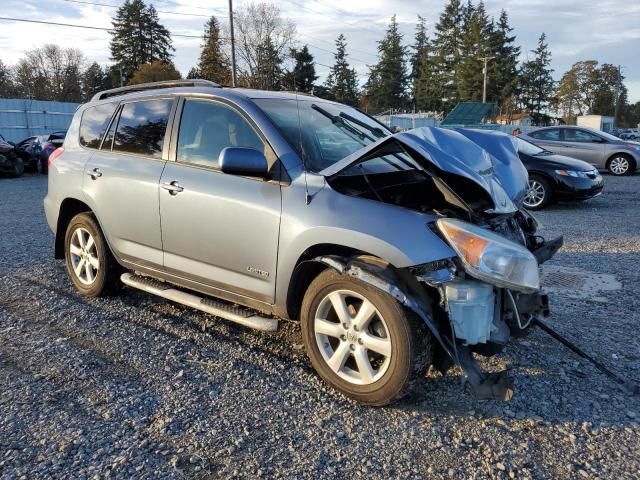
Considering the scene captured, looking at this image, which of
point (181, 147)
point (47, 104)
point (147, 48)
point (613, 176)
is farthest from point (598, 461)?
point (147, 48)

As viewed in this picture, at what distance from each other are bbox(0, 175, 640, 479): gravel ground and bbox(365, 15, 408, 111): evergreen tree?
72.7 meters

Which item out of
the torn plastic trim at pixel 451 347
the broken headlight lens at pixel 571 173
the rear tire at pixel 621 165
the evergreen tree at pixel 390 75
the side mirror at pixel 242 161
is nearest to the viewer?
the torn plastic trim at pixel 451 347

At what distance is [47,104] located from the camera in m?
30.9

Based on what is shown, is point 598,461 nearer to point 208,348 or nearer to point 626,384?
point 626,384

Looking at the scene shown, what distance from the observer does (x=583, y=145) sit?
15.5 m

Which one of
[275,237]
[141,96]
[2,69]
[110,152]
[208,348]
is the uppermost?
[2,69]


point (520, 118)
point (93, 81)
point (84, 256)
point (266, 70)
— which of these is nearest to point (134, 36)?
point (93, 81)

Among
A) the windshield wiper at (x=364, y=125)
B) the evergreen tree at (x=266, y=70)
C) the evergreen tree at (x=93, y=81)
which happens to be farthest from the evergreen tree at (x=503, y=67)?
the windshield wiper at (x=364, y=125)

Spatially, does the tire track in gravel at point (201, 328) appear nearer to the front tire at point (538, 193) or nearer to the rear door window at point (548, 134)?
the front tire at point (538, 193)

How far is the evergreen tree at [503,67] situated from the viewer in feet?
→ 217

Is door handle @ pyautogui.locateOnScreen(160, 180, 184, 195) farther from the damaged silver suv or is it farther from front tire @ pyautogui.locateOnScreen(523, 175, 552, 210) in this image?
front tire @ pyautogui.locateOnScreen(523, 175, 552, 210)

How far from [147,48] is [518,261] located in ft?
247

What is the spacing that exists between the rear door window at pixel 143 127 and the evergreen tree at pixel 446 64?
67.3 m

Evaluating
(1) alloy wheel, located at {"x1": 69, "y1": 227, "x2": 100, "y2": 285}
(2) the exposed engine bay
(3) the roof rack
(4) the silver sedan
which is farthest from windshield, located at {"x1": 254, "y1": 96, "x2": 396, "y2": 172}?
(4) the silver sedan
